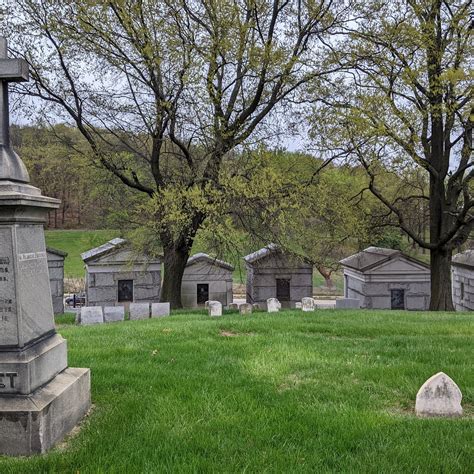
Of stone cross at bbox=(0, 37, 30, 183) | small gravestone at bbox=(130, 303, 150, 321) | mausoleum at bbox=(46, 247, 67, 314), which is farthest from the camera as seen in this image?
mausoleum at bbox=(46, 247, 67, 314)

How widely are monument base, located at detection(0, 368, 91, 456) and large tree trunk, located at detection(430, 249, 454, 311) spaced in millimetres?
14660

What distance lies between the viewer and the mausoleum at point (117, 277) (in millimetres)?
18578

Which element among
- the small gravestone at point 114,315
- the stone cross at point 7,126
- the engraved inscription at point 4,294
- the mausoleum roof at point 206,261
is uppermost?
the stone cross at point 7,126

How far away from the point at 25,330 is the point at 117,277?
15.4 m

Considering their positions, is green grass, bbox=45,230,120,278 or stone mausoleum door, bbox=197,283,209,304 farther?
green grass, bbox=45,230,120,278

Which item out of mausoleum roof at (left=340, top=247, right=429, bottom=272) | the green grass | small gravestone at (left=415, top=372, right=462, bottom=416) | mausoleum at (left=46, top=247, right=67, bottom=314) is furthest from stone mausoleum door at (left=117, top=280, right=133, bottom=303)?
the green grass

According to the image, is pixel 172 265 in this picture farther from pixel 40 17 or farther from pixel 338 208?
pixel 40 17

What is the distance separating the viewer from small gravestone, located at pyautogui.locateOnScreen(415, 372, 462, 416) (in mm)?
4336

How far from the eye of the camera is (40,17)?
562 inches

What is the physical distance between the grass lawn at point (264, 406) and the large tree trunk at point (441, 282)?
9044 mm

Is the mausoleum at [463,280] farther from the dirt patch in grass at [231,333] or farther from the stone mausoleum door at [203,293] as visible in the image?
the dirt patch in grass at [231,333]

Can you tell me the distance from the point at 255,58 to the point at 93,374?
36.3ft

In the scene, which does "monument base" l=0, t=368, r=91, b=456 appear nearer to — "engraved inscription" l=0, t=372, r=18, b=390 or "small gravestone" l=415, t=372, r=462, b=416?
"engraved inscription" l=0, t=372, r=18, b=390

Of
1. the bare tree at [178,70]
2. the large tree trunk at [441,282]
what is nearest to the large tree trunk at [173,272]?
the bare tree at [178,70]
